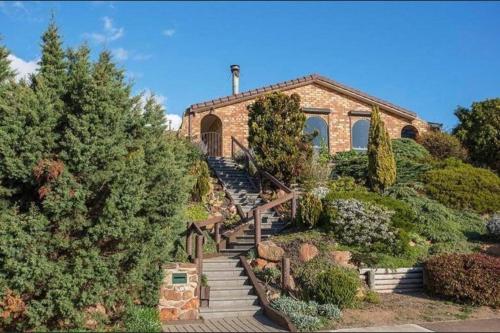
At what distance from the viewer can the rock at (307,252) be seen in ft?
38.8

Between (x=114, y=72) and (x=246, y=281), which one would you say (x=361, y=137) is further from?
(x=114, y=72)

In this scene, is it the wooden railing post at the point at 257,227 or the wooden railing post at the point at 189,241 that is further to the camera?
the wooden railing post at the point at 257,227

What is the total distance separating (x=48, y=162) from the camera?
28.8ft

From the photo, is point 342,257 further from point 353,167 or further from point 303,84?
point 303,84

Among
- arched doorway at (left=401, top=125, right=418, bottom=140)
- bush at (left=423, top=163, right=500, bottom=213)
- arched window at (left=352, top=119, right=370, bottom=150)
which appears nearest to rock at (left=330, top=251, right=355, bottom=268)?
bush at (left=423, top=163, right=500, bottom=213)

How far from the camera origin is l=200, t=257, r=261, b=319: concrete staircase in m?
10.4

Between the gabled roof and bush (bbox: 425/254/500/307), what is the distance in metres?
14.1

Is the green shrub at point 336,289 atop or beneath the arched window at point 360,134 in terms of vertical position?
beneath

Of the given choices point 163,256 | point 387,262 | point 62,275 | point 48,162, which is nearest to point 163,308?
point 163,256

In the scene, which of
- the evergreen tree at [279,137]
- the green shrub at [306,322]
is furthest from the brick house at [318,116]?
the green shrub at [306,322]

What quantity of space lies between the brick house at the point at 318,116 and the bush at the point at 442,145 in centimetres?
217

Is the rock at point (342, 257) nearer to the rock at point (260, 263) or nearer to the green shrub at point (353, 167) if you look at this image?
the rock at point (260, 263)

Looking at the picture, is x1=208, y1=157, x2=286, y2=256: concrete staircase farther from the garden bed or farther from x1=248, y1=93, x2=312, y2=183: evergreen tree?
the garden bed

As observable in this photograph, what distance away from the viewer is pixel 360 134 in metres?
25.2
